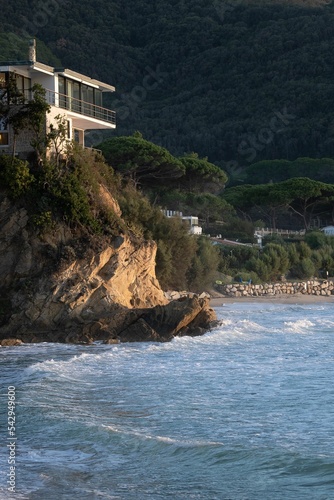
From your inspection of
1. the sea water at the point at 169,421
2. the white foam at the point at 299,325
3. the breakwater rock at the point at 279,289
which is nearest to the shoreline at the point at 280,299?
the breakwater rock at the point at 279,289

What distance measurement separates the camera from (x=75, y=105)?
118ft

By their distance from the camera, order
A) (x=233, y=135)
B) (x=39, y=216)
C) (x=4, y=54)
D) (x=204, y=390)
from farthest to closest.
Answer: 1. (x=233, y=135)
2. (x=4, y=54)
3. (x=39, y=216)
4. (x=204, y=390)

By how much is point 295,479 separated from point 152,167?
45.5 meters

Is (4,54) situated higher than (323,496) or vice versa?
(4,54)

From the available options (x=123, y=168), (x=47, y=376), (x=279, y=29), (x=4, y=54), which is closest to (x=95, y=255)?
(x=47, y=376)

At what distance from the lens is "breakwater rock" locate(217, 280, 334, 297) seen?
154ft

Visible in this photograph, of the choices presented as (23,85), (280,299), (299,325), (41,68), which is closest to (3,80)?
(23,85)

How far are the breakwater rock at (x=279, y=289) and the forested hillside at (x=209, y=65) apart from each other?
59.6 metres

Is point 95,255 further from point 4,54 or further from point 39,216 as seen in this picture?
point 4,54

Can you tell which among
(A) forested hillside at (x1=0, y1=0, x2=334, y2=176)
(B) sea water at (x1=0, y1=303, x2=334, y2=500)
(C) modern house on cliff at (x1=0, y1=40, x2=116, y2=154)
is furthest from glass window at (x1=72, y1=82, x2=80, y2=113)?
(A) forested hillside at (x1=0, y1=0, x2=334, y2=176)

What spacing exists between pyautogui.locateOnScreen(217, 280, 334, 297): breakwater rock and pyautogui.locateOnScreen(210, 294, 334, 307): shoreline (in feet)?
1.67

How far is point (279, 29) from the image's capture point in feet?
458

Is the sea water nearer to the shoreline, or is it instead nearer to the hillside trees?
the shoreline

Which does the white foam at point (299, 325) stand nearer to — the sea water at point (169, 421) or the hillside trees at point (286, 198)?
the sea water at point (169, 421)
